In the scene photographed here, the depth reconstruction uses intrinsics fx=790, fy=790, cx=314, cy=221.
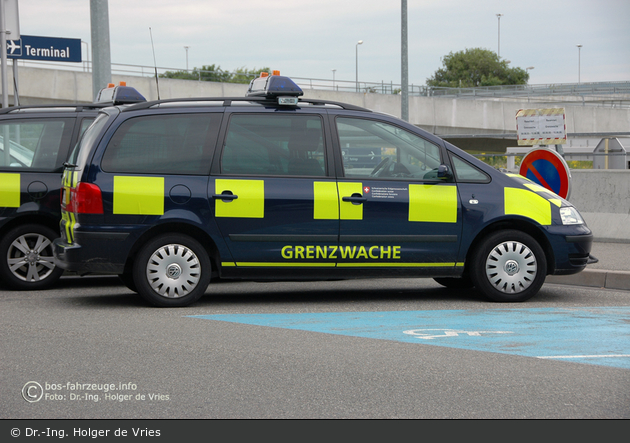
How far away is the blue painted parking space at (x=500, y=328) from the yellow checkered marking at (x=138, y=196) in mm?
1062

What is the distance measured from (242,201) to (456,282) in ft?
8.84

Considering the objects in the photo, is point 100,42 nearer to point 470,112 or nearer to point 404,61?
point 404,61

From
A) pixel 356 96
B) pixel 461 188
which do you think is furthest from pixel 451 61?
pixel 461 188

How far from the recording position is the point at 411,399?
4.23 meters

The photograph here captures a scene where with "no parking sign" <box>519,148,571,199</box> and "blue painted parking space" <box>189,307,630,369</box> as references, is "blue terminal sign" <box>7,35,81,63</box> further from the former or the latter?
"blue painted parking space" <box>189,307,630,369</box>

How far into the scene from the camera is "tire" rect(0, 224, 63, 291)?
8.08 metres

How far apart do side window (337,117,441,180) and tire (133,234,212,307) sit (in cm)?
159

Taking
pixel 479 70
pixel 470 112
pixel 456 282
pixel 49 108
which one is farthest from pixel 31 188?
pixel 479 70

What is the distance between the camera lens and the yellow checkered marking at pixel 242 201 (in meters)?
7.08

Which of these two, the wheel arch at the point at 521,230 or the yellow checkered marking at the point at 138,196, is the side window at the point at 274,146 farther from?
the wheel arch at the point at 521,230

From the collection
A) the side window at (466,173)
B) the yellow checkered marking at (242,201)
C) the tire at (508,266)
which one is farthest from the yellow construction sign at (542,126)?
the yellow checkered marking at (242,201)

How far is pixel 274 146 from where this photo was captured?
23.8ft

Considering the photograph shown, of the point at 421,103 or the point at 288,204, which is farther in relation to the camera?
the point at 421,103

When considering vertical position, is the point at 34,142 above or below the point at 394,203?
above
